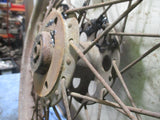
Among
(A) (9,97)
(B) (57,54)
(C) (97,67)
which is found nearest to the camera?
(B) (57,54)

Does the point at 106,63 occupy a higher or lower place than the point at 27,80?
higher

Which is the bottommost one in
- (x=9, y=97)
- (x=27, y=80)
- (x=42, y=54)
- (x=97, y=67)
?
(x=9, y=97)

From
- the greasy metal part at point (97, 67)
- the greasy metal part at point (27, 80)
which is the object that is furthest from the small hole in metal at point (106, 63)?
the greasy metal part at point (27, 80)

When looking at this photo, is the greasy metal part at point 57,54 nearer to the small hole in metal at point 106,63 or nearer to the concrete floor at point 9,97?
the small hole in metal at point 106,63

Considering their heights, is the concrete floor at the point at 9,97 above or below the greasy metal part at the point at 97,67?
below

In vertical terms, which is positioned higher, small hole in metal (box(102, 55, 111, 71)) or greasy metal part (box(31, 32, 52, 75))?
greasy metal part (box(31, 32, 52, 75))

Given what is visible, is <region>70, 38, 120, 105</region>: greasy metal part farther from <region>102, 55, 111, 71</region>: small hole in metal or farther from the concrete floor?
the concrete floor

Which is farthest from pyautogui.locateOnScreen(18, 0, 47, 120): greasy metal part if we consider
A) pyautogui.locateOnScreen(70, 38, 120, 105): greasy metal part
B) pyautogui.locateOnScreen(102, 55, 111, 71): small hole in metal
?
pyautogui.locateOnScreen(102, 55, 111, 71): small hole in metal

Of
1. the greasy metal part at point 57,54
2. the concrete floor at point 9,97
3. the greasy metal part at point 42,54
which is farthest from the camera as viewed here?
the concrete floor at point 9,97

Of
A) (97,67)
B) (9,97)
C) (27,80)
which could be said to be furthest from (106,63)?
(9,97)

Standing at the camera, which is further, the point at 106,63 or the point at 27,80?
the point at 27,80

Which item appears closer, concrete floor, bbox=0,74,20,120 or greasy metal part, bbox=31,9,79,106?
greasy metal part, bbox=31,9,79,106

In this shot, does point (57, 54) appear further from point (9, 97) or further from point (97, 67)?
point (9, 97)

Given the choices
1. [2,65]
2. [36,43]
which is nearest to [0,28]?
[2,65]
